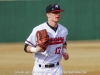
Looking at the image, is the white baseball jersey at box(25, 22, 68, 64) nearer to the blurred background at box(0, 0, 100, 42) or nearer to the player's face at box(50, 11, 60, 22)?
the player's face at box(50, 11, 60, 22)

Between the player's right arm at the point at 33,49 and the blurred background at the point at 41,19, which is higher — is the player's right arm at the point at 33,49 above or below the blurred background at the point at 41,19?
above

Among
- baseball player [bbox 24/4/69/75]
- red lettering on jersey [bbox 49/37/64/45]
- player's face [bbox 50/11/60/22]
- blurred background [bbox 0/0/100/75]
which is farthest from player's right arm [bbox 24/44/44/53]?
blurred background [bbox 0/0/100/75]

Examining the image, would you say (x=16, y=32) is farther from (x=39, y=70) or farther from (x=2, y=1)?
(x=39, y=70)

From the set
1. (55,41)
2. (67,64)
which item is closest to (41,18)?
(67,64)

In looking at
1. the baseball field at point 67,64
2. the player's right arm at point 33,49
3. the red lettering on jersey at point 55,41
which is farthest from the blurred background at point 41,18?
the player's right arm at point 33,49

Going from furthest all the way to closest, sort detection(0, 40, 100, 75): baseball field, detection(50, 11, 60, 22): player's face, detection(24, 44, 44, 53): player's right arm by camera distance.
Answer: detection(0, 40, 100, 75): baseball field → detection(50, 11, 60, 22): player's face → detection(24, 44, 44, 53): player's right arm

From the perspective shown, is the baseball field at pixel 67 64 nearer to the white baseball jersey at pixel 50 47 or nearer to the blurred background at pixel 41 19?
the white baseball jersey at pixel 50 47

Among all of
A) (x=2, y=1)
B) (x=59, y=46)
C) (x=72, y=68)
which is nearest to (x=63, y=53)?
(x=59, y=46)

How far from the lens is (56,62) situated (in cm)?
463

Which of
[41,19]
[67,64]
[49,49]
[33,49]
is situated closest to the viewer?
[33,49]

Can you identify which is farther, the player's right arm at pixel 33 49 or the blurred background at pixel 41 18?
the blurred background at pixel 41 18

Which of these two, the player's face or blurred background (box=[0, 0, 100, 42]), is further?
blurred background (box=[0, 0, 100, 42])

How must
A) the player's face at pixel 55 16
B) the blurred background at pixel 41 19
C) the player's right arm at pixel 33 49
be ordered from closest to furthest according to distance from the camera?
the player's right arm at pixel 33 49, the player's face at pixel 55 16, the blurred background at pixel 41 19

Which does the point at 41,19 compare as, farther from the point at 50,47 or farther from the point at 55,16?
the point at 55,16
